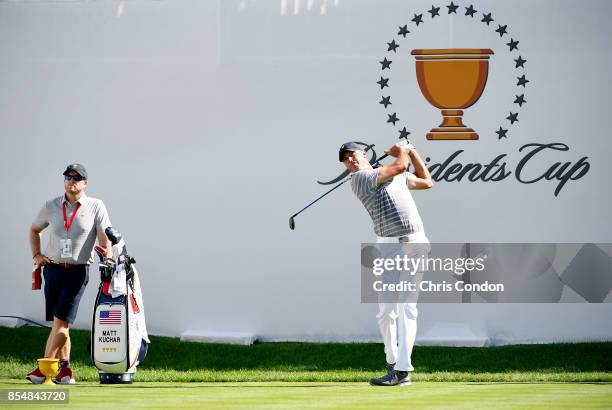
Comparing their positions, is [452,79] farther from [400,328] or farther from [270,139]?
[400,328]

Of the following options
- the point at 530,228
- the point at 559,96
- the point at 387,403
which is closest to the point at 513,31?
the point at 559,96

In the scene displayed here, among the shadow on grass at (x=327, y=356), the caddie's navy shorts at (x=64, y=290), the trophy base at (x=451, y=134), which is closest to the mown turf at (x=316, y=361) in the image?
the shadow on grass at (x=327, y=356)

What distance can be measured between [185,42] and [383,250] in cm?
357

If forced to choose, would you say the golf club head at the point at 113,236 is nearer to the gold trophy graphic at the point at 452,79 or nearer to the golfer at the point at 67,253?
the golfer at the point at 67,253

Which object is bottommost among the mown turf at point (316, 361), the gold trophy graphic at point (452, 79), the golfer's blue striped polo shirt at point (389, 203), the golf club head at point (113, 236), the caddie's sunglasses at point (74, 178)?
the mown turf at point (316, 361)

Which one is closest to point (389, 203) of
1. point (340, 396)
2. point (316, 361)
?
point (340, 396)

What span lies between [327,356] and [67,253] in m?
2.58

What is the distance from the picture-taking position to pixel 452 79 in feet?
33.0

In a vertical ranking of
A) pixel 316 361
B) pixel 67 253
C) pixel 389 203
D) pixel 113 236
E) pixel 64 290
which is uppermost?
pixel 389 203

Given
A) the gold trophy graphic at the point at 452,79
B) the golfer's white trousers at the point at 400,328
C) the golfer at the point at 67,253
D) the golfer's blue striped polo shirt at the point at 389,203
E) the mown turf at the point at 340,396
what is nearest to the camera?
the mown turf at the point at 340,396

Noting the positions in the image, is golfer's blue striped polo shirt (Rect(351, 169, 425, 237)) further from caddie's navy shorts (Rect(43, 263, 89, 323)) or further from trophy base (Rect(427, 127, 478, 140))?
trophy base (Rect(427, 127, 478, 140))

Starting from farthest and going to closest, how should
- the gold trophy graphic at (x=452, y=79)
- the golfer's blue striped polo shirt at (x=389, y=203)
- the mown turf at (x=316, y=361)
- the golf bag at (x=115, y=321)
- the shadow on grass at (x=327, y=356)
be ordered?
the gold trophy graphic at (x=452, y=79)
the shadow on grass at (x=327, y=356)
the mown turf at (x=316, y=361)
the golf bag at (x=115, y=321)
the golfer's blue striped polo shirt at (x=389, y=203)

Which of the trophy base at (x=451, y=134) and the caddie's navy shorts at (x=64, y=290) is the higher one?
the trophy base at (x=451, y=134)

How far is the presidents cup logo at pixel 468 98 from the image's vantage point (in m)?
10.1
